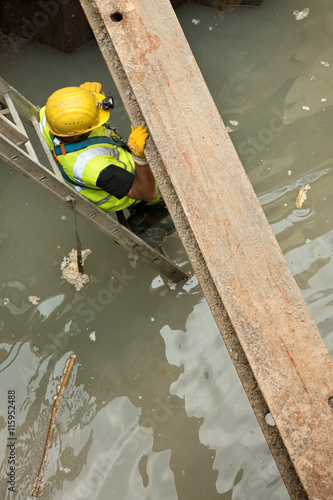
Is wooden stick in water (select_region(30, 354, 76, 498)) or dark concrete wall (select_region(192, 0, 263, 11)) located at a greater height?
dark concrete wall (select_region(192, 0, 263, 11))

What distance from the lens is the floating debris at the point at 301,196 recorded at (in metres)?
4.34

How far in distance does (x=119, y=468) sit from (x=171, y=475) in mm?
408

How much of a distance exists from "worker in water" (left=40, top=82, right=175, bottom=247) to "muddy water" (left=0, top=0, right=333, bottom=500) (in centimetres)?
124

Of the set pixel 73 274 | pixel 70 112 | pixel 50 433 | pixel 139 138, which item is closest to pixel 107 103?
pixel 70 112

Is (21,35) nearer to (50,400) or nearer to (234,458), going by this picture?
(50,400)

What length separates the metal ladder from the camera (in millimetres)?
2631

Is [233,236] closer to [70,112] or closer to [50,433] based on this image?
[70,112]

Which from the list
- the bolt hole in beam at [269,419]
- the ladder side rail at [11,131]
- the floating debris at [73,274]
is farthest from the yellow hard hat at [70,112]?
the bolt hole in beam at [269,419]

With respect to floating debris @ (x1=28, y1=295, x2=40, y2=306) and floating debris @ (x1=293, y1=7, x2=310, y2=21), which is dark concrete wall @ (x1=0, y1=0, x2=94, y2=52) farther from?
A: floating debris @ (x1=28, y1=295, x2=40, y2=306)

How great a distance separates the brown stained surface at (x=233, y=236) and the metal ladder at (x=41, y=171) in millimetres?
809

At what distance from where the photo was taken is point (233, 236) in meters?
2.09

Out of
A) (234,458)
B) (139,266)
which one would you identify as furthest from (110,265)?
(234,458)

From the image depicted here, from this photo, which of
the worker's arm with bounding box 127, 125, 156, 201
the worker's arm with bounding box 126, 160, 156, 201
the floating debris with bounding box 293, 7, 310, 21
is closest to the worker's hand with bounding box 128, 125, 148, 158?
the worker's arm with bounding box 127, 125, 156, 201

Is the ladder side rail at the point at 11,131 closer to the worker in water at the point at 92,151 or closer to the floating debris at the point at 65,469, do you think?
the worker in water at the point at 92,151
